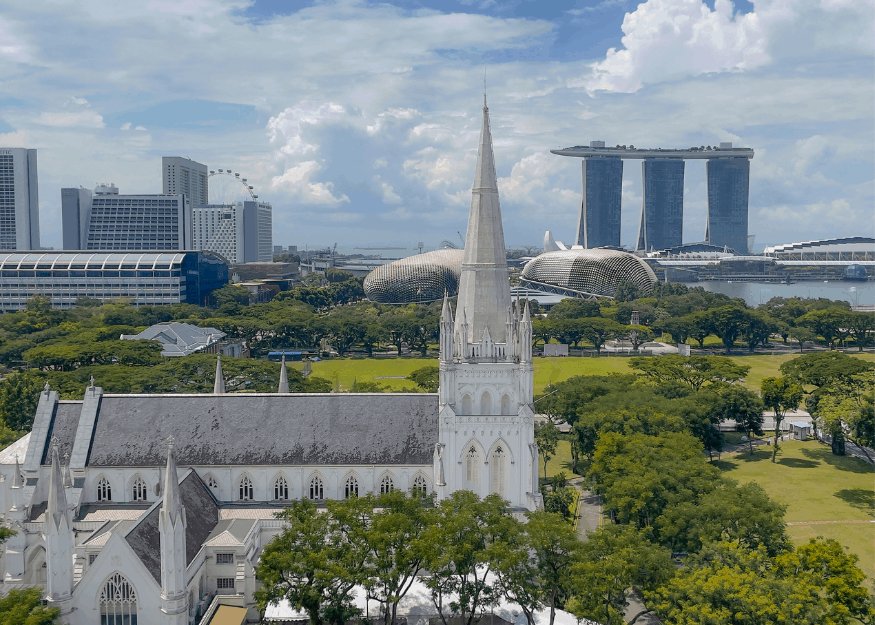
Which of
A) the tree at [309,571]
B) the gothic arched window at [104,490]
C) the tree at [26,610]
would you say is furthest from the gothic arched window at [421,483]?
the tree at [26,610]

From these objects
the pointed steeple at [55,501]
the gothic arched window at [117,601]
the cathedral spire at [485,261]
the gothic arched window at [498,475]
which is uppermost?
the cathedral spire at [485,261]

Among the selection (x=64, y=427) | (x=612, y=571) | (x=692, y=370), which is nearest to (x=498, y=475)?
(x=612, y=571)

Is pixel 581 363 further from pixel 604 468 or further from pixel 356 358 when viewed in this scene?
pixel 604 468

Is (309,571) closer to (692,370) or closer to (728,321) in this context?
(692,370)

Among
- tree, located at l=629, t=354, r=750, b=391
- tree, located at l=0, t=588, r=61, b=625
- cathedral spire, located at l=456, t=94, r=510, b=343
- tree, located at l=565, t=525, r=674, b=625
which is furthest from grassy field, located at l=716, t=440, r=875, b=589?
tree, located at l=0, t=588, r=61, b=625

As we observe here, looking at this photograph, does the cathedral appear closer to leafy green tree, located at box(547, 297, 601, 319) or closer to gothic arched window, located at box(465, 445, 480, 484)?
gothic arched window, located at box(465, 445, 480, 484)

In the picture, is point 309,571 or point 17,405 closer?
point 309,571

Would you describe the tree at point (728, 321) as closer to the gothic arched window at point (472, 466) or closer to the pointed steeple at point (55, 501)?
the gothic arched window at point (472, 466)
